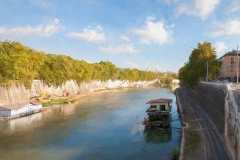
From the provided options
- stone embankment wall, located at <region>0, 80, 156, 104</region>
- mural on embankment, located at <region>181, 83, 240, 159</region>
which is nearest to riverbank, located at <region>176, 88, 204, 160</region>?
mural on embankment, located at <region>181, 83, 240, 159</region>

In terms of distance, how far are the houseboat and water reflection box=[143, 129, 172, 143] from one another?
1.14 metres

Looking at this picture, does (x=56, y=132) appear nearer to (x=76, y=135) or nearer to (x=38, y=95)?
(x=76, y=135)

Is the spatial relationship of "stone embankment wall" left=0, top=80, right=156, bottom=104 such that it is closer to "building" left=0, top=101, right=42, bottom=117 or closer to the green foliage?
"building" left=0, top=101, right=42, bottom=117

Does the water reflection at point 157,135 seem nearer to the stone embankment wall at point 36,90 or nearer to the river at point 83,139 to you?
the river at point 83,139

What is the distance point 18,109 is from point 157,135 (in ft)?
101

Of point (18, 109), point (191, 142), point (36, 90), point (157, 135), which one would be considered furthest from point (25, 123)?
point (36, 90)

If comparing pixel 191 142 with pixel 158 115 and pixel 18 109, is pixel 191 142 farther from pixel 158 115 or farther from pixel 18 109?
pixel 18 109

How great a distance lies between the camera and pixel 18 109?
4659 centimetres

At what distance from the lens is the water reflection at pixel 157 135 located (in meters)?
31.2

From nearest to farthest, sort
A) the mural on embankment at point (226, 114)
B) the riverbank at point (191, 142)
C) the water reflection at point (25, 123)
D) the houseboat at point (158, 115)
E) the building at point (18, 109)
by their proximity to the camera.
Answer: the mural on embankment at point (226, 114) < the riverbank at point (191, 142) < the houseboat at point (158, 115) < the water reflection at point (25, 123) < the building at point (18, 109)

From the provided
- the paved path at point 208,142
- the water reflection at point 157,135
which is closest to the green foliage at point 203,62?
the paved path at point 208,142

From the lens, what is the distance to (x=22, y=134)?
33.8m

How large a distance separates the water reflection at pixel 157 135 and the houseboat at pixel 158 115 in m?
1.14

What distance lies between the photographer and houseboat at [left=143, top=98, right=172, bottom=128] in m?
36.2
